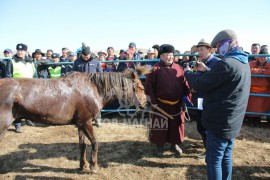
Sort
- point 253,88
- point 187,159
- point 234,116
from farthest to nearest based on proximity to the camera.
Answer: point 253,88 → point 187,159 → point 234,116

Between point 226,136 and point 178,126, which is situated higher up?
point 226,136

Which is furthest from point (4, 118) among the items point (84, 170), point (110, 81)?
point (110, 81)

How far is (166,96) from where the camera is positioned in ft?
13.0

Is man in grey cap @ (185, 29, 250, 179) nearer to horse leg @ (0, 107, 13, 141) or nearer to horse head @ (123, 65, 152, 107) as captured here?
horse head @ (123, 65, 152, 107)

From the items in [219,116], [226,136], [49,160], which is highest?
[219,116]

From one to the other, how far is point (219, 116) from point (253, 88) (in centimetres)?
401

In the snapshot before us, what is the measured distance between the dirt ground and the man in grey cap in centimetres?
126

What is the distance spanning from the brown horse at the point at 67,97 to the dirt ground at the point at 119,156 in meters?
0.49

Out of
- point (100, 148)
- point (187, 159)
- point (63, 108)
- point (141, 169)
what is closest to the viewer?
point (63, 108)

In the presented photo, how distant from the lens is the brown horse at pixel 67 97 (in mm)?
3145

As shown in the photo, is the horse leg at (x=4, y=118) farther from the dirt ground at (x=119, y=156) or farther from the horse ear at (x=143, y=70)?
the horse ear at (x=143, y=70)

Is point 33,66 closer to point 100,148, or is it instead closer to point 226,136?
point 100,148

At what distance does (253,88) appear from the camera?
569cm

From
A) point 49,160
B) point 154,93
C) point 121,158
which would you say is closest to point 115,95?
point 154,93
